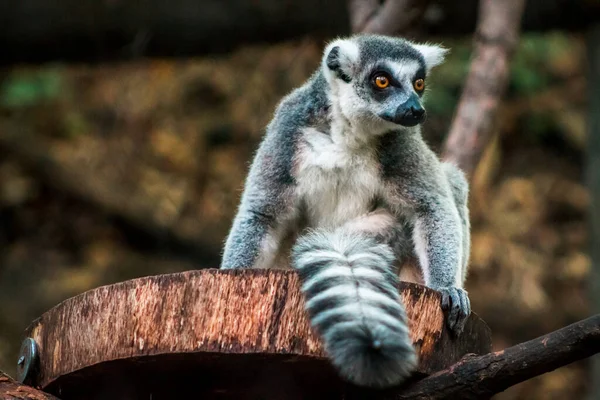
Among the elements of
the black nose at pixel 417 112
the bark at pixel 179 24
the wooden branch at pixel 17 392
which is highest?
the bark at pixel 179 24

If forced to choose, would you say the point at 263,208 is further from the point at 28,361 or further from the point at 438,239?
the point at 28,361

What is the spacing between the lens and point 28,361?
4488mm

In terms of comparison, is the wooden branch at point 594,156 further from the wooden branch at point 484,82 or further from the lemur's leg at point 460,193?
the lemur's leg at point 460,193

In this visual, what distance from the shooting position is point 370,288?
415cm

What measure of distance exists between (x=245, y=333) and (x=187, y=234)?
621 cm

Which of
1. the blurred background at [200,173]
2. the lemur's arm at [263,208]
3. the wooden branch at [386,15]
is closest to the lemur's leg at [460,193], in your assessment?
the lemur's arm at [263,208]

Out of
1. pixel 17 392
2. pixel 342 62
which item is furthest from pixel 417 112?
pixel 17 392

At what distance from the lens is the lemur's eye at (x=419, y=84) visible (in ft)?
19.2

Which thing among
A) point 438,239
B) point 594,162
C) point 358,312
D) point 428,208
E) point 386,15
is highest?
point 386,15

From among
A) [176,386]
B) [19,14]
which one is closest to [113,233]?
[19,14]

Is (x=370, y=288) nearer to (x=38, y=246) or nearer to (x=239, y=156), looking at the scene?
(x=239, y=156)

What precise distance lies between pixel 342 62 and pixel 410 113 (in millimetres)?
699

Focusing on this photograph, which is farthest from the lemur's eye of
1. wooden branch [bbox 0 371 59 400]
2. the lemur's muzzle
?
wooden branch [bbox 0 371 59 400]

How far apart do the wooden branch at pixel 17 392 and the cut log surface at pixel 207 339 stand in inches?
6.4
